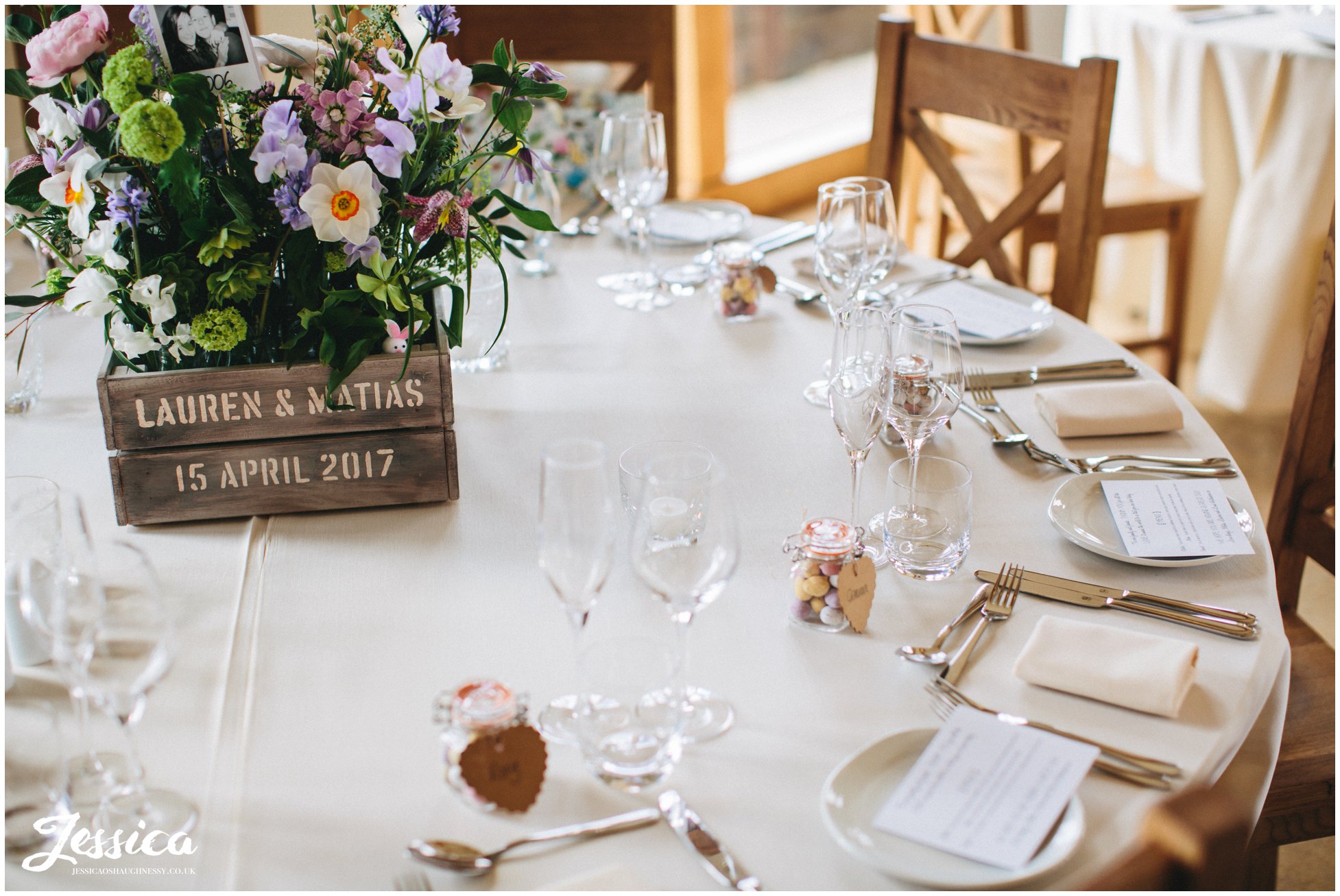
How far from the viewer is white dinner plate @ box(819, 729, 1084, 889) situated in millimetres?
744

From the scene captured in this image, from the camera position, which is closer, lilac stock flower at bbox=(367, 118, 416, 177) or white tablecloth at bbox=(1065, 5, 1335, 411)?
lilac stock flower at bbox=(367, 118, 416, 177)

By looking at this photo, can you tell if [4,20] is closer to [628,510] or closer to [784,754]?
[628,510]

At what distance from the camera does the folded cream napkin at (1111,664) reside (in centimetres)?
90

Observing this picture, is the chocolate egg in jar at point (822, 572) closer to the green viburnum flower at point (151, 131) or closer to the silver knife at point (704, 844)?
the silver knife at point (704, 844)

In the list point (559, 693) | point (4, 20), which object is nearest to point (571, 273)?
point (4, 20)

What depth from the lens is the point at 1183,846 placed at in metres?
0.53

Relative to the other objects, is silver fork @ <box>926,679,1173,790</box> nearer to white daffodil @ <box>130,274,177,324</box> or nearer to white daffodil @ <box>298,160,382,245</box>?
white daffodil @ <box>298,160,382,245</box>

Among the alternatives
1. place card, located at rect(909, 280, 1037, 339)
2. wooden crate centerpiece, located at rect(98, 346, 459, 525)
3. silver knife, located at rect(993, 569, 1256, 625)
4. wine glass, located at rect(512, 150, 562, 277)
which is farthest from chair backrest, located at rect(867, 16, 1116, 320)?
wooden crate centerpiece, located at rect(98, 346, 459, 525)

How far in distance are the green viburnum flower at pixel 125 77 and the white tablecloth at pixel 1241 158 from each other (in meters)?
2.52

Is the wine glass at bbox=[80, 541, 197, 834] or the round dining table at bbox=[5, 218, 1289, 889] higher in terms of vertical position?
the wine glass at bbox=[80, 541, 197, 834]

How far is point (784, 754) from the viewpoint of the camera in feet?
2.84

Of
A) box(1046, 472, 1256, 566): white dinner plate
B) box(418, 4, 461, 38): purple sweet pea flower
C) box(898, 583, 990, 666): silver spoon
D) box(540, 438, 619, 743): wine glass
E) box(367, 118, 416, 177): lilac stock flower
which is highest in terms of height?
box(418, 4, 461, 38): purple sweet pea flower

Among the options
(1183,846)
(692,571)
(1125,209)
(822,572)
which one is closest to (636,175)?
(822,572)

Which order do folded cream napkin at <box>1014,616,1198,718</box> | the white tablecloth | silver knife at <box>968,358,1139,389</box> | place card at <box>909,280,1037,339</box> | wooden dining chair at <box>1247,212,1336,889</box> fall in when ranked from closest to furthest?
folded cream napkin at <box>1014,616,1198,718</box>
wooden dining chair at <box>1247,212,1336,889</box>
silver knife at <box>968,358,1139,389</box>
place card at <box>909,280,1037,339</box>
the white tablecloth
